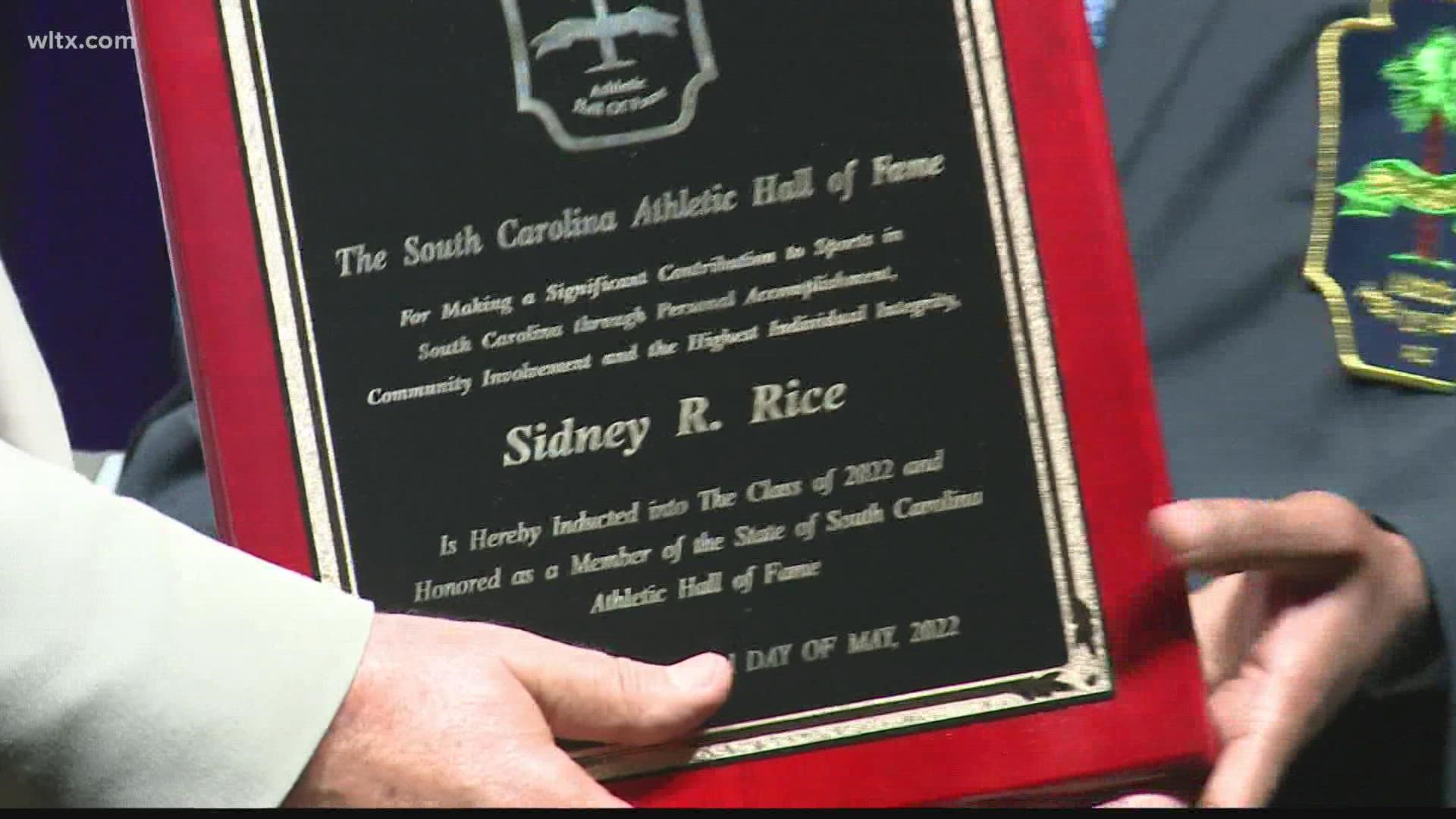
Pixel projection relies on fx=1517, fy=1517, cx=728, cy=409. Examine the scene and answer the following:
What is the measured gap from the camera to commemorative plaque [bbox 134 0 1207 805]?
68 centimetres

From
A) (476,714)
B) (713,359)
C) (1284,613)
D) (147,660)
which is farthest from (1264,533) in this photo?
(147,660)

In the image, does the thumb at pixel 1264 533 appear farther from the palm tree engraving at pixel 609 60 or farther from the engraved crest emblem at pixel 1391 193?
the palm tree engraving at pixel 609 60

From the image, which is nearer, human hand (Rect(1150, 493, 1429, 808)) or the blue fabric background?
human hand (Rect(1150, 493, 1429, 808))

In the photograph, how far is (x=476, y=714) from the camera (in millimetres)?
662

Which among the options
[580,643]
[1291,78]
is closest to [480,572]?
[580,643]

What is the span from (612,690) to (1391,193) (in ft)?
1.95

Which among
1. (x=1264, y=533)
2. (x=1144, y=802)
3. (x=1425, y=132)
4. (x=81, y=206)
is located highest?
(x=81, y=206)

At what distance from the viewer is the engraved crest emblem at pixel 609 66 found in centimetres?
67

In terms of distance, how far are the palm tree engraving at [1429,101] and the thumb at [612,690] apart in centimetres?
54

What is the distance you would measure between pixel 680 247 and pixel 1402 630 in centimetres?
47

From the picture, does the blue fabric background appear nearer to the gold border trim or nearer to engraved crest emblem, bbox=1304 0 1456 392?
the gold border trim

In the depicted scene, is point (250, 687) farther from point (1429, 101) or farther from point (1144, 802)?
point (1429, 101)
